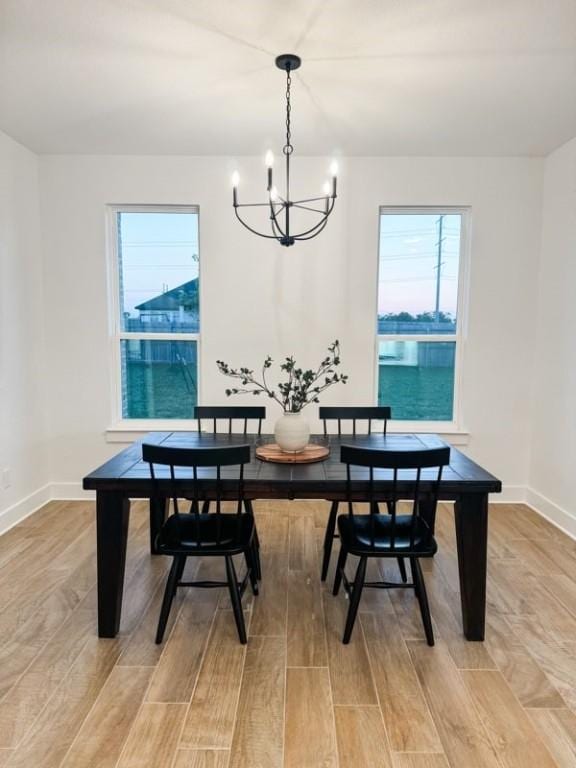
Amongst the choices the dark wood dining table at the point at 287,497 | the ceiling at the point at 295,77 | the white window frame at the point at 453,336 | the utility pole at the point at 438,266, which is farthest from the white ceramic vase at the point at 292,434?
the utility pole at the point at 438,266

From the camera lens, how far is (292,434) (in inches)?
90.4

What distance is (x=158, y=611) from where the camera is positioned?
221cm

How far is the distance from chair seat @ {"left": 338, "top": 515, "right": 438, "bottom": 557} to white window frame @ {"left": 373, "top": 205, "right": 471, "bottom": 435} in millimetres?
1619

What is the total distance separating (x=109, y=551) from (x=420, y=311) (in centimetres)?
289

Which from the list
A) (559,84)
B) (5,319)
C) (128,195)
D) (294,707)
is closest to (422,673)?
(294,707)

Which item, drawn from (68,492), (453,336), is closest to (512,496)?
(453,336)

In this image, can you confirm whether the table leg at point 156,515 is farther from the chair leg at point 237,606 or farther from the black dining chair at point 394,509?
the black dining chair at point 394,509

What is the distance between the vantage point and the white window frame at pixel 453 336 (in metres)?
3.61

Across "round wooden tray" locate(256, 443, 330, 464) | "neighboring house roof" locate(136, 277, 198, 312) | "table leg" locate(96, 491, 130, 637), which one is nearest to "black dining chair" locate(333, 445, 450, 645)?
"round wooden tray" locate(256, 443, 330, 464)

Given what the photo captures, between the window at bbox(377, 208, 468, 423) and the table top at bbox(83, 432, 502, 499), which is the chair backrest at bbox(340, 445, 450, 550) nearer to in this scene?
the table top at bbox(83, 432, 502, 499)

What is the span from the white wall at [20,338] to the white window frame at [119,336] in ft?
1.72

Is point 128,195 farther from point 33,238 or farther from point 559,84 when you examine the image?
point 559,84

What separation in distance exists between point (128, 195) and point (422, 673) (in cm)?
360

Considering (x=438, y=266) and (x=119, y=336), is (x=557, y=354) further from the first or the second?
(x=119, y=336)
